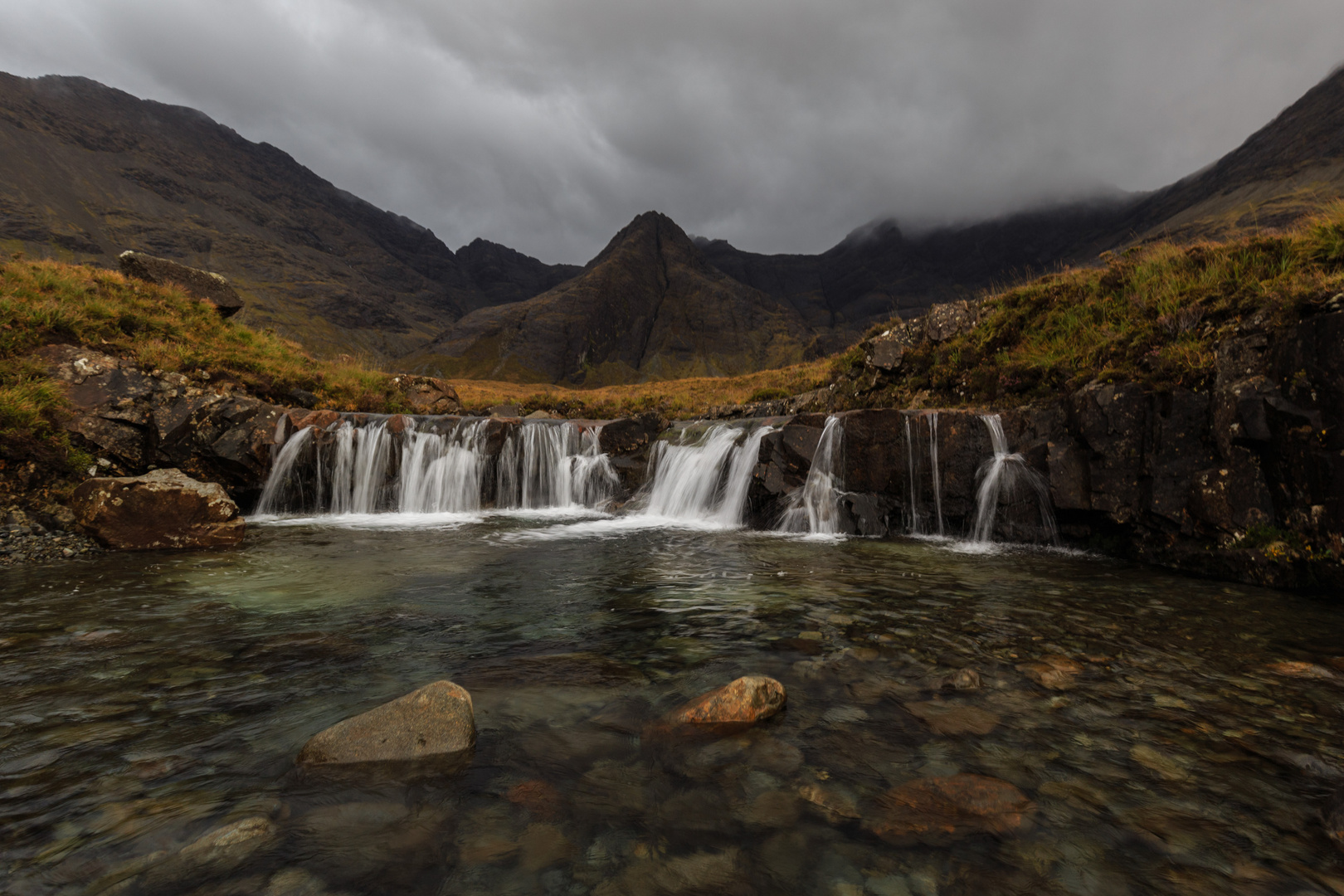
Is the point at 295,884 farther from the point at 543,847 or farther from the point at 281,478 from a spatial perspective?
A: the point at 281,478

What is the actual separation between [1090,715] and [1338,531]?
21.1 feet

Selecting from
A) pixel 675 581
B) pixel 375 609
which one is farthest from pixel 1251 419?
pixel 375 609

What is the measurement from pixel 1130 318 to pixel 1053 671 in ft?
37.0

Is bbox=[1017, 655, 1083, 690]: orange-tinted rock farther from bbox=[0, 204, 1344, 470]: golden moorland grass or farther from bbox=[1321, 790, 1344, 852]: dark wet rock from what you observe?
bbox=[0, 204, 1344, 470]: golden moorland grass

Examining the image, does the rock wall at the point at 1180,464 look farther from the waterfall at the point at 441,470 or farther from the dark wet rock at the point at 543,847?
the waterfall at the point at 441,470

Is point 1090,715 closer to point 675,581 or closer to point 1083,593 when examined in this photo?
point 1083,593

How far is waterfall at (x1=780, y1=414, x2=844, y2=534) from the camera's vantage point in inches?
522

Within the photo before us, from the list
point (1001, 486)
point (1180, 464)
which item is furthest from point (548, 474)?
point (1180, 464)

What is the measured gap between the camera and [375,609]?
270 inches

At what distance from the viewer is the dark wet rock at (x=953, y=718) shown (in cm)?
396

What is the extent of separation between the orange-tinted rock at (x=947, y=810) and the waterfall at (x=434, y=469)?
1572 centimetres

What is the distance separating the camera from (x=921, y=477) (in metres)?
12.6

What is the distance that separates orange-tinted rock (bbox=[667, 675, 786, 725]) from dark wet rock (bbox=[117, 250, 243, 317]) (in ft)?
86.9

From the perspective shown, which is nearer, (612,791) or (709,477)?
(612,791)
